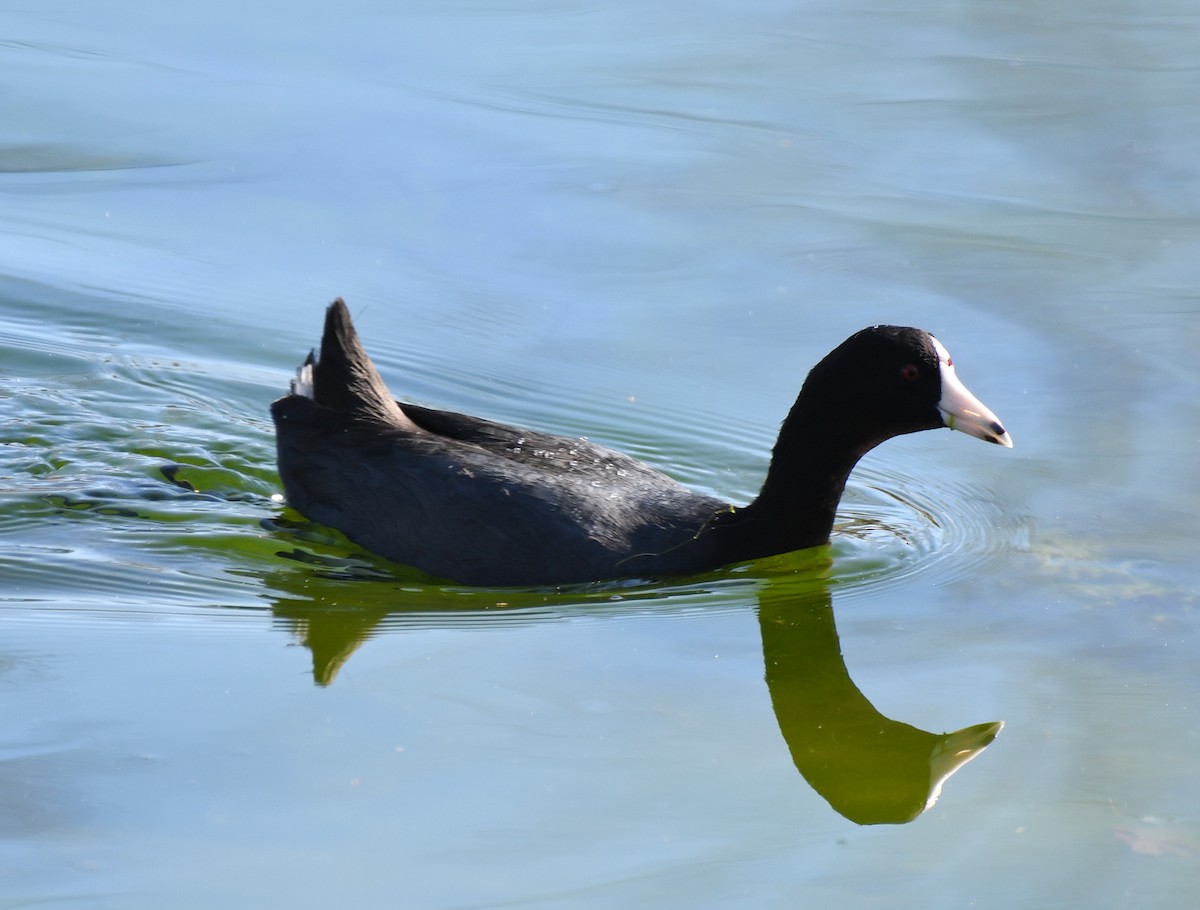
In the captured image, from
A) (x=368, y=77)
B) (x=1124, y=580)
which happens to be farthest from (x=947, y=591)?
(x=368, y=77)

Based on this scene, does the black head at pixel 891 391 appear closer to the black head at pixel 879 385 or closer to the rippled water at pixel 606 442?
the black head at pixel 879 385

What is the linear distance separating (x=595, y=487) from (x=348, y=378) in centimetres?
106

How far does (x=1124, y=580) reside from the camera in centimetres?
540

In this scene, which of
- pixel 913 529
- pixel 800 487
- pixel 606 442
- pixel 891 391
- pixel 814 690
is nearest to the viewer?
pixel 814 690

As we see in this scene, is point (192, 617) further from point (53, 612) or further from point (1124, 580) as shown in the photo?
point (1124, 580)

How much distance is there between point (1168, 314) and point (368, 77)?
482cm

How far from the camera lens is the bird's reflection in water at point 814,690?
A: 4.10 m

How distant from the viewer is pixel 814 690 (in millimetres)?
4664

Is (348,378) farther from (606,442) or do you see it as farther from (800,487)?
(800,487)

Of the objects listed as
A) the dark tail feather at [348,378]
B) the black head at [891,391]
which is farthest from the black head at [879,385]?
the dark tail feather at [348,378]

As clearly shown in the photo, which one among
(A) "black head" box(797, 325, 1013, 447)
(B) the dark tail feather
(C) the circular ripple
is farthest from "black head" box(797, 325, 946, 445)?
(B) the dark tail feather

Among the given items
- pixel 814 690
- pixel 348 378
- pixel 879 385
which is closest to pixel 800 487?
pixel 879 385

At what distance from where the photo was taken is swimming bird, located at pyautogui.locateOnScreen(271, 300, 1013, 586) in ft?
17.7

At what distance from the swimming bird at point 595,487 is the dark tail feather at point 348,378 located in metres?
0.04
